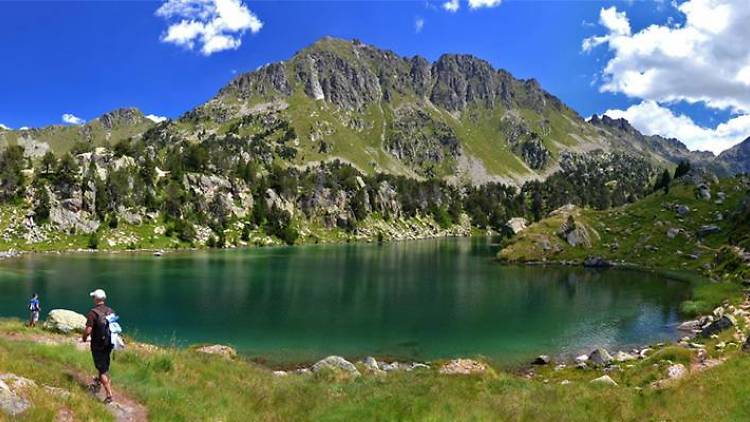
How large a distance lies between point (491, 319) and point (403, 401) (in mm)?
48582

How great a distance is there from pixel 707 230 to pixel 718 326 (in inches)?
3364

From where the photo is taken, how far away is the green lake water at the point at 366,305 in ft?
179

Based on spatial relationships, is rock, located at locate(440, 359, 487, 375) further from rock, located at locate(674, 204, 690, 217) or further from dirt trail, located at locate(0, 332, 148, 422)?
rock, located at locate(674, 204, 690, 217)

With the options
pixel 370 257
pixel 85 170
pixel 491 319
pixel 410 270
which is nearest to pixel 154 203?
pixel 85 170

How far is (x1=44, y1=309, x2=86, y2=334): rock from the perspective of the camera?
108ft

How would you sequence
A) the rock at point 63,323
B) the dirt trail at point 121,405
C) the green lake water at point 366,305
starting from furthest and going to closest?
the green lake water at point 366,305
the rock at point 63,323
the dirt trail at point 121,405

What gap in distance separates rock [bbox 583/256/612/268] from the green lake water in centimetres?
596

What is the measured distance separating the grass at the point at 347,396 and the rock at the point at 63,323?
31.4 feet

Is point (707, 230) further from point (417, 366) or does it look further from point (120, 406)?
point (120, 406)

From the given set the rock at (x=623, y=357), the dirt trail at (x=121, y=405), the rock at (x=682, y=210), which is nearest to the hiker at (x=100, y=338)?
the dirt trail at (x=121, y=405)

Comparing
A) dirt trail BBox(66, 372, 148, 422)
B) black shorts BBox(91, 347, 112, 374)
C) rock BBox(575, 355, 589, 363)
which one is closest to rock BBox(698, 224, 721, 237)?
rock BBox(575, 355, 589, 363)

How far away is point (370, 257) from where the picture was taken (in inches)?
6220

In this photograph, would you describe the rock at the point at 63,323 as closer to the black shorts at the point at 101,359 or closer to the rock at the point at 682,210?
the black shorts at the point at 101,359

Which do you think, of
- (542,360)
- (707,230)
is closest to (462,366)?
(542,360)
